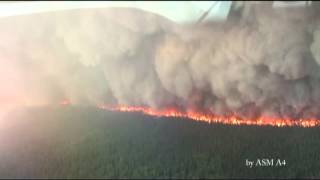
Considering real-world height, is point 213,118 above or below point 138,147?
above

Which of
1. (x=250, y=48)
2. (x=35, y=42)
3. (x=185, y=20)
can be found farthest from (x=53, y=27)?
(x=250, y=48)

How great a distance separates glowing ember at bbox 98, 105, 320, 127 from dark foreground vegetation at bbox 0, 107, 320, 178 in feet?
0.06

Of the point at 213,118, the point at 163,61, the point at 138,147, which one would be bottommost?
the point at 138,147

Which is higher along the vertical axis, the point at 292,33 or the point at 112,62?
the point at 292,33

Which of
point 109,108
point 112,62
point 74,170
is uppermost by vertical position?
point 112,62

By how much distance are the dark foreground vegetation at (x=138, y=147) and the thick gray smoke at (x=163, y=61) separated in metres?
0.06

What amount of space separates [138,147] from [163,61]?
30cm

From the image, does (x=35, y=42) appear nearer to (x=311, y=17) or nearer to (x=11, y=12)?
(x=11, y=12)

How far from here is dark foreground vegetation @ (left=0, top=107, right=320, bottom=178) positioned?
2207mm

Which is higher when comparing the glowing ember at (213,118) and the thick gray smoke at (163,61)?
the thick gray smoke at (163,61)

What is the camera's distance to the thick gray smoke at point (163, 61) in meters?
2.19

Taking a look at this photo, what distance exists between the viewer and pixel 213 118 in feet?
7.38

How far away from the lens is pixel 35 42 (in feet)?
7.48

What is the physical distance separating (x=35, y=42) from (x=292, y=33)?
2.83 ft
